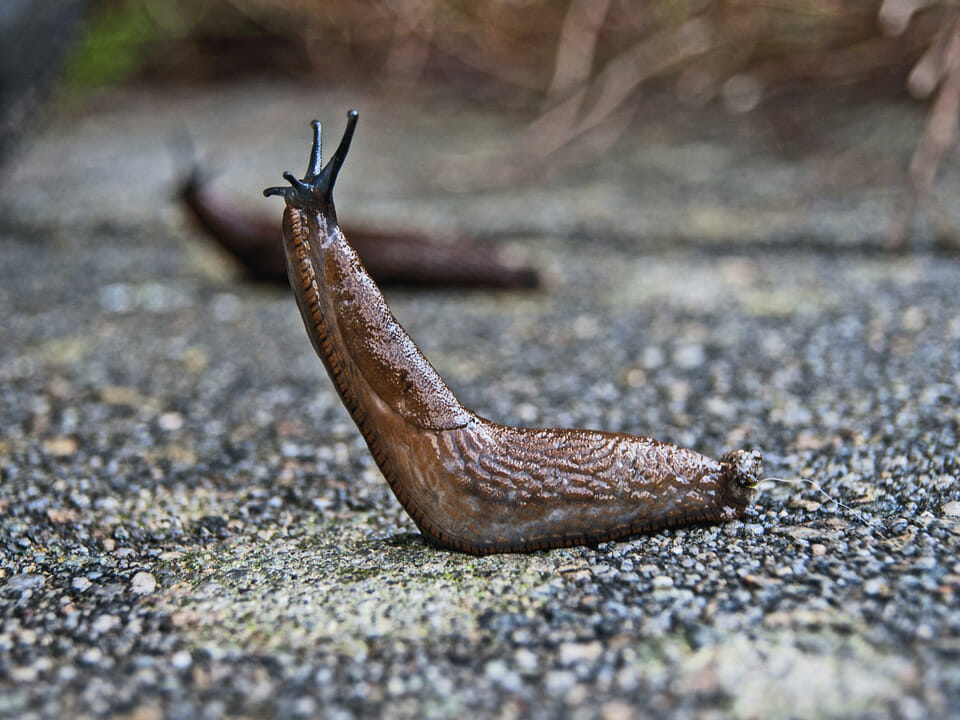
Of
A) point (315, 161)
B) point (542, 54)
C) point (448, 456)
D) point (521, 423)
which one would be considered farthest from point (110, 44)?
point (448, 456)

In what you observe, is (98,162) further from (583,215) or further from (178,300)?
(583,215)

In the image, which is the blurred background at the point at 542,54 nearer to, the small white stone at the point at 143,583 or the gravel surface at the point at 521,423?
the gravel surface at the point at 521,423

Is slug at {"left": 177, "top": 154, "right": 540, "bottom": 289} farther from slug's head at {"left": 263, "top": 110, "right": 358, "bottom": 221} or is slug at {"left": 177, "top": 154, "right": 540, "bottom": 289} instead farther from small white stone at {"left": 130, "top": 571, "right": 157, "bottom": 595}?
small white stone at {"left": 130, "top": 571, "right": 157, "bottom": 595}

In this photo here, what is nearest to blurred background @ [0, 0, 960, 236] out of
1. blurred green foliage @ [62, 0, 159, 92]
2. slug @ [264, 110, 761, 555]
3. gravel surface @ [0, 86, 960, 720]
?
blurred green foliage @ [62, 0, 159, 92]

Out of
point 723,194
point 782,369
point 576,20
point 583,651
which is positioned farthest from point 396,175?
point 583,651

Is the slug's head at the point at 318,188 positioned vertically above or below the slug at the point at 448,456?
above

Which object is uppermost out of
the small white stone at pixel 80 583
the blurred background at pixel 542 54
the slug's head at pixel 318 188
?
the blurred background at pixel 542 54

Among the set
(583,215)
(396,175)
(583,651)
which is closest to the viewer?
(583,651)

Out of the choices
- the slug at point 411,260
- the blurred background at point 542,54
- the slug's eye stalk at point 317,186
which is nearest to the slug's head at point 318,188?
the slug's eye stalk at point 317,186
